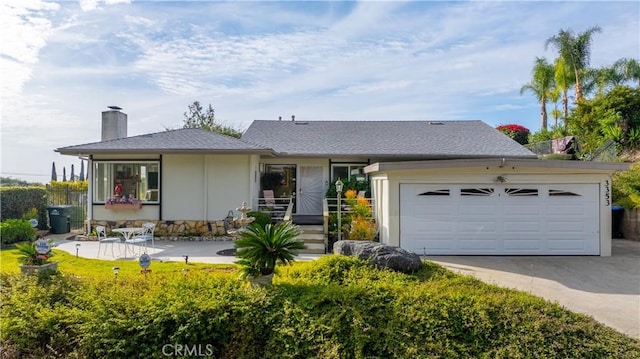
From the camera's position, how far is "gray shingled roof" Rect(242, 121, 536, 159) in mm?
15102

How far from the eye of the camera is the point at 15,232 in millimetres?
10984

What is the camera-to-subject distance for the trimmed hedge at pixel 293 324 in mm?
4148

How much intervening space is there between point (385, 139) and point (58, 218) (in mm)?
13783

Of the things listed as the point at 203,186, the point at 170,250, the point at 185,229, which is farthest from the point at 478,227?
the point at 185,229

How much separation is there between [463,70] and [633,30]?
18.2 ft

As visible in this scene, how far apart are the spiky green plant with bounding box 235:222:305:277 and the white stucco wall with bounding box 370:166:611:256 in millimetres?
5128

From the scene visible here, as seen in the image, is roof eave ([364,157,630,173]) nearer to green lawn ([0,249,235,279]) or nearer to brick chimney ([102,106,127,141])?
green lawn ([0,249,235,279])

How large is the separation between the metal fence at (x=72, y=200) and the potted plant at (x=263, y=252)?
43.4 feet

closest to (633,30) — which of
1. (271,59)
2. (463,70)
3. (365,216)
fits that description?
(463,70)

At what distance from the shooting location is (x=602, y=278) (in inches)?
295

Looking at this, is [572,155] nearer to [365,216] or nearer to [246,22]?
[365,216]

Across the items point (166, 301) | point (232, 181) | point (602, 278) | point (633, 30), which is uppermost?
point (633, 30)

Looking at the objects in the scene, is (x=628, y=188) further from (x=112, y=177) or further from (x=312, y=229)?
(x=112, y=177)

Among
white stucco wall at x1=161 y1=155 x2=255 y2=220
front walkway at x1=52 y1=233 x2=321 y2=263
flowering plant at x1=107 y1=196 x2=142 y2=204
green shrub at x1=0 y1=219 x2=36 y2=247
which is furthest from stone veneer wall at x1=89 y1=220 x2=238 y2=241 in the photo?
green shrub at x1=0 y1=219 x2=36 y2=247
